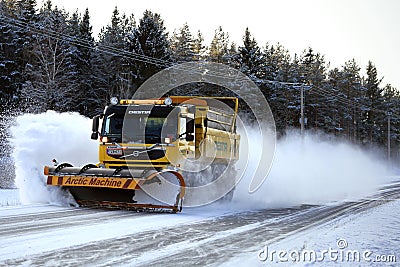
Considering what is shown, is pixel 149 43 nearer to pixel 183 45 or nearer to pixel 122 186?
pixel 183 45

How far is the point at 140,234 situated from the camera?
25.3ft

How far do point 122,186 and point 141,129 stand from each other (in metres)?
1.81

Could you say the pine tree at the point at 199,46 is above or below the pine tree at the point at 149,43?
above

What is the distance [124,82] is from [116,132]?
3120 cm

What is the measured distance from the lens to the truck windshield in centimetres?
1126

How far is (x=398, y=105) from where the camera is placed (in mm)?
81000

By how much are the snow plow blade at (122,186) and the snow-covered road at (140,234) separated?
486mm

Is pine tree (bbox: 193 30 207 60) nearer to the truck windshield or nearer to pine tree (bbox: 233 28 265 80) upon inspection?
pine tree (bbox: 233 28 265 80)

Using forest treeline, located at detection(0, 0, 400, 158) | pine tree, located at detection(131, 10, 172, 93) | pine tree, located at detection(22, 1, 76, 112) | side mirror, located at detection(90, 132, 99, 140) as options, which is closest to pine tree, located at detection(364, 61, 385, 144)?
forest treeline, located at detection(0, 0, 400, 158)

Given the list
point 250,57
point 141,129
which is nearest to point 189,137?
point 141,129

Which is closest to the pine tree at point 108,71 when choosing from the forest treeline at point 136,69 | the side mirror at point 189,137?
the forest treeline at point 136,69

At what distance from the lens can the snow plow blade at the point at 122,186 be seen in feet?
33.7

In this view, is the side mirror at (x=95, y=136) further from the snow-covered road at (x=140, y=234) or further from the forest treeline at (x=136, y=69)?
the forest treeline at (x=136, y=69)

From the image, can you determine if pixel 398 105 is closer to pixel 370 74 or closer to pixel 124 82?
pixel 370 74
